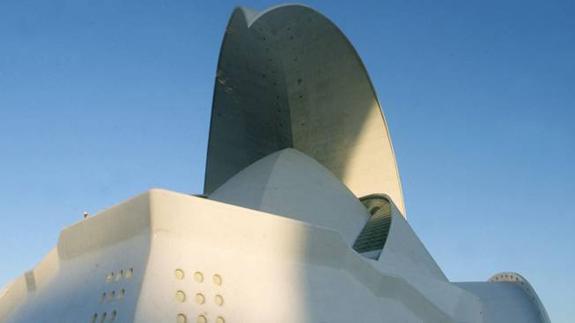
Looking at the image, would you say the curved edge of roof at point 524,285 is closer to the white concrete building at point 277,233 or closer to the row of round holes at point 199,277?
the white concrete building at point 277,233

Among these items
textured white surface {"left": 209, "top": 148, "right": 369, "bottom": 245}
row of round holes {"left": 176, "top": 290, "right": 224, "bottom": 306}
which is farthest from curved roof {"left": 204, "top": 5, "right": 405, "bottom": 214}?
row of round holes {"left": 176, "top": 290, "right": 224, "bottom": 306}

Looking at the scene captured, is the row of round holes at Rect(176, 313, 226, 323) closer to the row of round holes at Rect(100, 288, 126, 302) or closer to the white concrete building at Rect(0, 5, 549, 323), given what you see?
→ the white concrete building at Rect(0, 5, 549, 323)

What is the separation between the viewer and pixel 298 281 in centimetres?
1014

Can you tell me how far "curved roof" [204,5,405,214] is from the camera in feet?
61.7

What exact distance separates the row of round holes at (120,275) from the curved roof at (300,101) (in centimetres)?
1118

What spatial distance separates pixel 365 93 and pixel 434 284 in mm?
8318

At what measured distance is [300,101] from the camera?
19.9 metres

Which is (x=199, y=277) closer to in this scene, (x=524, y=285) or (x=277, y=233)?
(x=277, y=233)

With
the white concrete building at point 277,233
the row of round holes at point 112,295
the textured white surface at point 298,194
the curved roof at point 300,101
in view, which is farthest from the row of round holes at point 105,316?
the curved roof at point 300,101

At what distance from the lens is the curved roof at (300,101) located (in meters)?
18.8

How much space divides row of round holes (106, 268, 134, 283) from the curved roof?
11180 mm

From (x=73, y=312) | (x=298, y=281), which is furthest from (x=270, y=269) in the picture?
(x=73, y=312)

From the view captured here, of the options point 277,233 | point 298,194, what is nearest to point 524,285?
point 298,194

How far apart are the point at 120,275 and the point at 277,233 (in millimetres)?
2895
